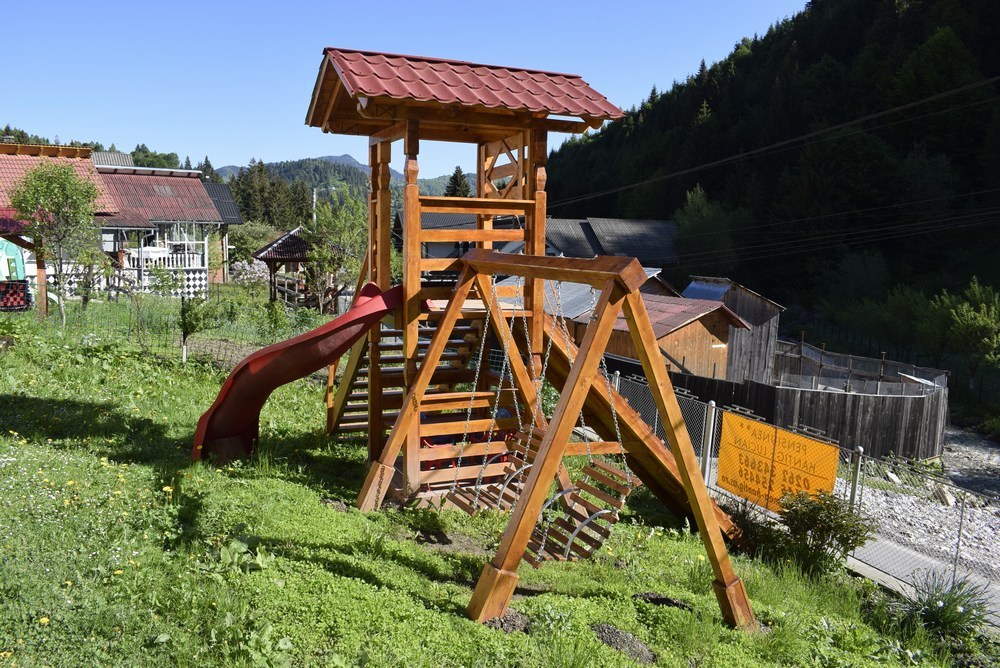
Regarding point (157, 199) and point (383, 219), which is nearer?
point (383, 219)

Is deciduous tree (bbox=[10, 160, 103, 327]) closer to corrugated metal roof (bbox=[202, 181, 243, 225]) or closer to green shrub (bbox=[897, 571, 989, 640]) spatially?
green shrub (bbox=[897, 571, 989, 640])

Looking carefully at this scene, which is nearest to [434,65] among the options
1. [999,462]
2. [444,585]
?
[444,585]

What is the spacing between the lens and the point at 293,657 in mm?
4945

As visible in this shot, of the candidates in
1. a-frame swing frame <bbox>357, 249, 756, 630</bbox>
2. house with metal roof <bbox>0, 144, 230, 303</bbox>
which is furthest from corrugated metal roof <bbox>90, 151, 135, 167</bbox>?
a-frame swing frame <bbox>357, 249, 756, 630</bbox>

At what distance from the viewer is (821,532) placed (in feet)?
27.7

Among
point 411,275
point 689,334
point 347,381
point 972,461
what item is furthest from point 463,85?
point 972,461

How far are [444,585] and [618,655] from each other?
164 centimetres

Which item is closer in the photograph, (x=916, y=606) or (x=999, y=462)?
(x=916, y=606)

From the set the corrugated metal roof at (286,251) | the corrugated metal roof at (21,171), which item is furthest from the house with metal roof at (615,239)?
the corrugated metal roof at (21,171)

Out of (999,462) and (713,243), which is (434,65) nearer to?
(999,462)

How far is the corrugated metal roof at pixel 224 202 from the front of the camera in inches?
1960

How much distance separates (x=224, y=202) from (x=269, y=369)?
46.3 metres

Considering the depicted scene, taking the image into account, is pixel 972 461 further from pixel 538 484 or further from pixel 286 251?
pixel 286 251

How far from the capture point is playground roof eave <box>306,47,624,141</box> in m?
8.20
